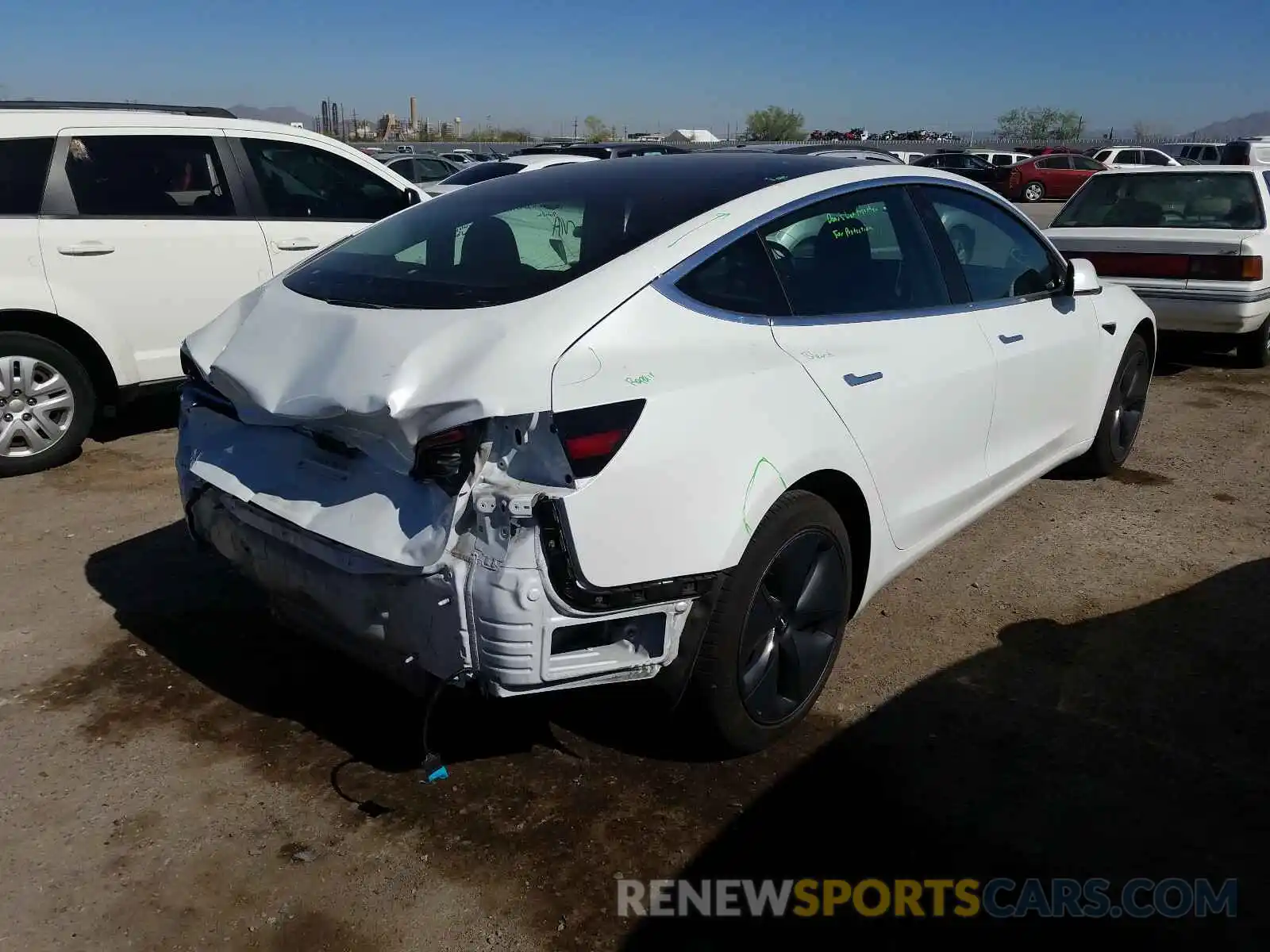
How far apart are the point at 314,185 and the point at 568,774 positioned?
4.83m

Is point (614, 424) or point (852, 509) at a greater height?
point (614, 424)

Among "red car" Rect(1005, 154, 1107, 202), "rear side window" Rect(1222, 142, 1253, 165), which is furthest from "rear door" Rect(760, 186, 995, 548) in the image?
"red car" Rect(1005, 154, 1107, 202)

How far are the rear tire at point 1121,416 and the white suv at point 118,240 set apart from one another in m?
4.51

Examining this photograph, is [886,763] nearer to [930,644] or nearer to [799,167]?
[930,644]

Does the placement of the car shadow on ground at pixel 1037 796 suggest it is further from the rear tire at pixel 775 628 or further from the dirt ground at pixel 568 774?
the rear tire at pixel 775 628

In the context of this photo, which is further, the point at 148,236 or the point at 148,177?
the point at 148,177

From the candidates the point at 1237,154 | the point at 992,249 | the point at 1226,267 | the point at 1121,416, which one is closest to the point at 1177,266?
the point at 1226,267

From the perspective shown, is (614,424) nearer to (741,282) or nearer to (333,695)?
(741,282)

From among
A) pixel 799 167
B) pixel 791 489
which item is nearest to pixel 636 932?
pixel 791 489

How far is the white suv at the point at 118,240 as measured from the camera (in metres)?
5.48

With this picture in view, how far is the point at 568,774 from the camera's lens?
299 cm

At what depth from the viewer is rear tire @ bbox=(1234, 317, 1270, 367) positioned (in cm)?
810

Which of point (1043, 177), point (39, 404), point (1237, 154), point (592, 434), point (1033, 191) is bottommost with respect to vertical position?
point (39, 404)

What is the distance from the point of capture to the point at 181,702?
11.0ft
